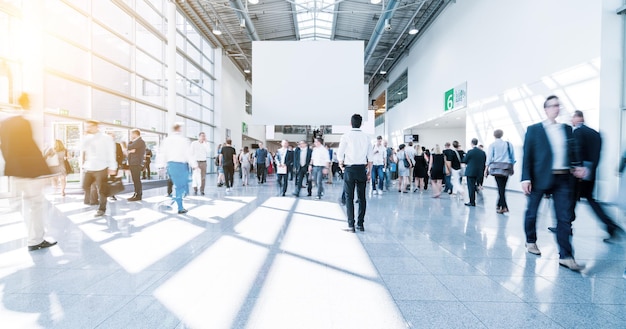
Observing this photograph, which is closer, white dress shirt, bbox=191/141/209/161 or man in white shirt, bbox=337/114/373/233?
man in white shirt, bbox=337/114/373/233

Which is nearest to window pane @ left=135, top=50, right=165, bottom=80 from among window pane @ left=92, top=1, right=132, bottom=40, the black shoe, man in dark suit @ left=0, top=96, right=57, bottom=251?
window pane @ left=92, top=1, right=132, bottom=40

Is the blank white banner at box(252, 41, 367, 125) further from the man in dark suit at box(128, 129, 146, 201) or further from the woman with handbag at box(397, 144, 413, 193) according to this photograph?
the man in dark suit at box(128, 129, 146, 201)

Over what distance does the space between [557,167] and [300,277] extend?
8.62 feet

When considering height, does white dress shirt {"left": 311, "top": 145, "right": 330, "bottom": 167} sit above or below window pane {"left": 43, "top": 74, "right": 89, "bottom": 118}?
below

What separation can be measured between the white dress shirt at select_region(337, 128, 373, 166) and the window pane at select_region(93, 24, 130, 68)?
400 inches

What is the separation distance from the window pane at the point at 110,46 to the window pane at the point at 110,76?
10.5 inches

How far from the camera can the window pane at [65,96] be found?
29.9ft

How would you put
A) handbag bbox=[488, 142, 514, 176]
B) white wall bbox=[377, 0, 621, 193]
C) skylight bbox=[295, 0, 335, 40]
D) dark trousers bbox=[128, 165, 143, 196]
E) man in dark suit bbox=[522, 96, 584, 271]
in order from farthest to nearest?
skylight bbox=[295, 0, 335, 40] → white wall bbox=[377, 0, 621, 193] → dark trousers bbox=[128, 165, 143, 196] → handbag bbox=[488, 142, 514, 176] → man in dark suit bbox=[522, 96, 584, 271]

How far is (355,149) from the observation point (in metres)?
4.63

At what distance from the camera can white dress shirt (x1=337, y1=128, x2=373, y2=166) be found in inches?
183

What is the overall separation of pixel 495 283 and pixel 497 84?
1124cm

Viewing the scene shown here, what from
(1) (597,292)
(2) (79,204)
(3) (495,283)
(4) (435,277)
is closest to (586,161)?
(1) (597,292)

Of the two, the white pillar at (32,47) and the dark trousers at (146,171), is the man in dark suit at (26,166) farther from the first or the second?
the dark trousers at (146,171)

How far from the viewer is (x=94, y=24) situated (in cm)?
1074
